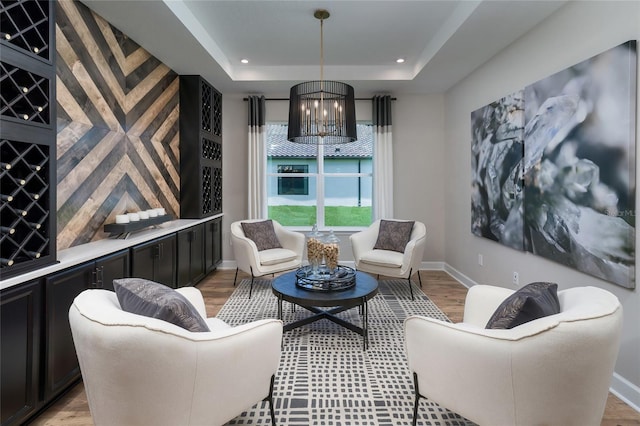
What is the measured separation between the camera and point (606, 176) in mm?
2191

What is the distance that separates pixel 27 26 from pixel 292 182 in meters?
3.93

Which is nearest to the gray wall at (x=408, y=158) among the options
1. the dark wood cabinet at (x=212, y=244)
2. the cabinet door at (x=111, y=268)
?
the dark wood cabinet at (x=212, y=244)

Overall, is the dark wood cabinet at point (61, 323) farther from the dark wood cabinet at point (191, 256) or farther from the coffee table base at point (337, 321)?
the dark wood cabinet at point (191, 256)

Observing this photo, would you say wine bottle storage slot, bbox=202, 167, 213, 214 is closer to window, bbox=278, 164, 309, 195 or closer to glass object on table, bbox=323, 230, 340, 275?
window, bbox=278, 164, 309, 195

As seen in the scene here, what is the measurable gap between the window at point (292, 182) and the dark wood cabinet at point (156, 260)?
7.54ft

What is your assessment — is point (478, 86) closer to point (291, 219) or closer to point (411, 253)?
point (411, 253)

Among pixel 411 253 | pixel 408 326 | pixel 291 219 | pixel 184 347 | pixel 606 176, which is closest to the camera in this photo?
pixel 184 347

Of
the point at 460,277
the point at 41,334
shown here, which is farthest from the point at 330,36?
the point at 41,334

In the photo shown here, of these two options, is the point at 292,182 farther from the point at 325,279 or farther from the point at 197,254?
the point at 325,279

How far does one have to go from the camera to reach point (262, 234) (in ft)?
14.7

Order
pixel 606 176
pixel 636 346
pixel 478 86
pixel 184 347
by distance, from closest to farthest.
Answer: pixel 184 347 → pixel 636 346 → pixel 606 176 → pixel 478 86

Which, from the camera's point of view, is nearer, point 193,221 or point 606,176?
point 606,176

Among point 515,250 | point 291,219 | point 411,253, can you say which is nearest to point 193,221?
point 291,219

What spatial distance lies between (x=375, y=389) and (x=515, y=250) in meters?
2.07
